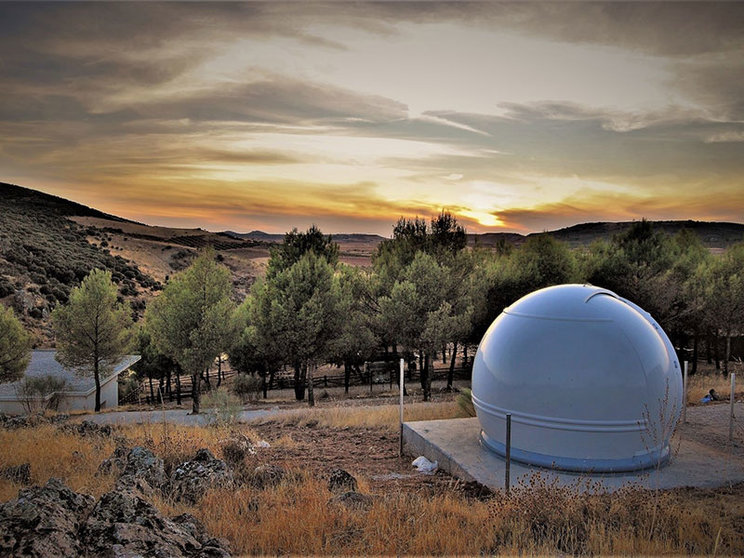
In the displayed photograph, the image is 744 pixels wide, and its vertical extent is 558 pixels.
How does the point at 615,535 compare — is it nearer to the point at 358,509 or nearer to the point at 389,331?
the point at 358,509

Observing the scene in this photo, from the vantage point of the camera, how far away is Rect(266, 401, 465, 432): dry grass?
1645 cm

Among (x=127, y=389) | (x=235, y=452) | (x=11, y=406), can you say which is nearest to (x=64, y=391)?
(x=11, y=406)

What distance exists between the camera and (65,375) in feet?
102

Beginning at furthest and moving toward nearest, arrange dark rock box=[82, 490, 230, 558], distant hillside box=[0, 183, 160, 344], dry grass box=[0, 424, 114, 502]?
distant hillside box=[0, 183, 160, 344]
dry grass box=[0, 424, 114, 502]
dark rock box=[82, 490, 230, 558]

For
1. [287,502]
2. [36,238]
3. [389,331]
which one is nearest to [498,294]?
[389,331]

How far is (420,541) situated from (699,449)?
8.58m

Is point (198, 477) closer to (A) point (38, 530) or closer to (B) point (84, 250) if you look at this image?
(A) point (38, 530)

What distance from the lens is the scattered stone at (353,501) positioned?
6.78m

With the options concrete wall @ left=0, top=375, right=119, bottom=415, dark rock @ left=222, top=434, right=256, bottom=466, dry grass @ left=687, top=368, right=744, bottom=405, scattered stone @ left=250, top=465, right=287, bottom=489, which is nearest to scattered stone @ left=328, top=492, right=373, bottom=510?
scattered stone @ left=250, top=465, right=287, bottom=489

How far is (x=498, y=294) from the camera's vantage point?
3456 centimetres

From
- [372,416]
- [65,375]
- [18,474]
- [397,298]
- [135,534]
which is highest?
[397,298]

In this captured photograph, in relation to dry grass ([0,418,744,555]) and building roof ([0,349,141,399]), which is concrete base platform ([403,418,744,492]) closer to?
dry grass ([0,418,744,555])

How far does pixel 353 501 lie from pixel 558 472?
4.45 m

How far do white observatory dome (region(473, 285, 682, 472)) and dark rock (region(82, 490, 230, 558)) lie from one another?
649cm
